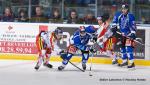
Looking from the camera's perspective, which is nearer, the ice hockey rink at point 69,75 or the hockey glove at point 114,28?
the ice hockey rink at point 69,75

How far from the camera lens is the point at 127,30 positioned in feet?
35.6

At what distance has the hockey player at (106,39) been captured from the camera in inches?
446

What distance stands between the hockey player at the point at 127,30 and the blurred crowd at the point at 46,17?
39.2 inches

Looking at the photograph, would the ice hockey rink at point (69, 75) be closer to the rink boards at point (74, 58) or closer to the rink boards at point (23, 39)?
the rink boards at point (74, 58)

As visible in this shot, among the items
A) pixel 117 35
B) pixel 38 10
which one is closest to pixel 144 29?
pixel 117 35

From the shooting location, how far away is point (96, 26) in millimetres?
11539

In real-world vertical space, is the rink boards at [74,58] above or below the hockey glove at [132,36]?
below

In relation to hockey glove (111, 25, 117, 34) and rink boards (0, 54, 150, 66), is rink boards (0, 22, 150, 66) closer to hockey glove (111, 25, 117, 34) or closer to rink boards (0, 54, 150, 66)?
rink boards (0, 54, 150, 66)

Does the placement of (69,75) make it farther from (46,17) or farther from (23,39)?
(46,17)

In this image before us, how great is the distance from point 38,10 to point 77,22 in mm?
1057

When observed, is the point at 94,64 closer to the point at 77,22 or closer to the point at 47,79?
the point at 77,22

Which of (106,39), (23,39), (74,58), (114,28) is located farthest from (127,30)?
(23,39)

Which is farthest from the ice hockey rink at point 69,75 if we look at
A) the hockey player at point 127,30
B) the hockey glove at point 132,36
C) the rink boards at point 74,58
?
the hockey glove at point 132,36

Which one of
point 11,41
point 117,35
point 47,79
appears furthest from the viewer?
point 11,41
